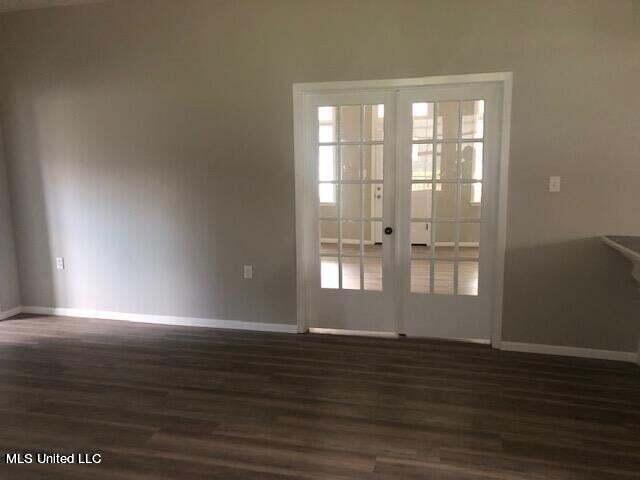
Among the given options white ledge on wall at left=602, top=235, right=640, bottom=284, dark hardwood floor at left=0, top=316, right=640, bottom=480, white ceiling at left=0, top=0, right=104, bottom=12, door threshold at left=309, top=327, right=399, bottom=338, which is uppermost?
white ceiling at left=0, top=0, right=104, bottom=12

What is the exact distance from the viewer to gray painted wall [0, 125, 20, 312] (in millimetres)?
4539

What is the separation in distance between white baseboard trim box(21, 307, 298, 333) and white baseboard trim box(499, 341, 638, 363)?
174cm

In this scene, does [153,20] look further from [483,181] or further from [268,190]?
[483,181]

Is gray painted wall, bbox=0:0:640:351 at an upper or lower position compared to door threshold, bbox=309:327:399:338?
upper

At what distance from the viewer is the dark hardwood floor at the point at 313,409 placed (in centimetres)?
223

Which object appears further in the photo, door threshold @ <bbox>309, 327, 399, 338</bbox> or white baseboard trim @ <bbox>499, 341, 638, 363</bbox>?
door threshold @ <bbox>309, 327, 399, 338</bbox>

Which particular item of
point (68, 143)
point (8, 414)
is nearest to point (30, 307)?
point (68, 143)

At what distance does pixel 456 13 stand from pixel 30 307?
4696mm

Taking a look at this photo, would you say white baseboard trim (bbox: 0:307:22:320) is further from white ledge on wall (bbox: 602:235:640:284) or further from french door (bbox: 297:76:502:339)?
white ledge on wall (bbox: 602:235:640:284)

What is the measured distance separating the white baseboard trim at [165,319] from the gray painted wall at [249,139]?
0.23 feet

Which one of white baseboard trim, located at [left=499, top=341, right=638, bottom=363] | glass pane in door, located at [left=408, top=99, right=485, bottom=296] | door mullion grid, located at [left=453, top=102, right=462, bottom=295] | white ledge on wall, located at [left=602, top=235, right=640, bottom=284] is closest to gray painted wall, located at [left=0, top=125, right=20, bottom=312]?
glass pane in door, located at [left=408, top=99, right=485, bottom=296]

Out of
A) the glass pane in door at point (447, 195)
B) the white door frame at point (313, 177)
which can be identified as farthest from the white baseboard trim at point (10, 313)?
the glass pane in door at point (447, 195)

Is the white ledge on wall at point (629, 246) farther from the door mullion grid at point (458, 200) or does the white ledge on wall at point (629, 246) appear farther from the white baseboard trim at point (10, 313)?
the white baseboard trim at point (10, 313)

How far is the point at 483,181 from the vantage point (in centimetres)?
361
